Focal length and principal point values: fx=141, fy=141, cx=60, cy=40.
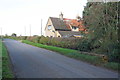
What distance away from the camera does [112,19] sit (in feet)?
38.3

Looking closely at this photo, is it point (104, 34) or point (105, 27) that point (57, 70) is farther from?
point (105, 27)

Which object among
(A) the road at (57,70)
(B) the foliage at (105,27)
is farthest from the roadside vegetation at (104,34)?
(A) the road at (57,70)

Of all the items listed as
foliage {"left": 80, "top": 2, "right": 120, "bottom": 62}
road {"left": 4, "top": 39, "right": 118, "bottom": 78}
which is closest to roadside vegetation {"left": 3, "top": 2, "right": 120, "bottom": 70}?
foliage {"left": 80, "top": 2, "right": 120, "bottom": 62}

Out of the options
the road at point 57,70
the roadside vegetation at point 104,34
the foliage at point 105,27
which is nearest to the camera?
the road at point 57,70

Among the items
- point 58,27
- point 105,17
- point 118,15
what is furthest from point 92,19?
point 58,27

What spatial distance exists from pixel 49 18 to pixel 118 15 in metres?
38.0

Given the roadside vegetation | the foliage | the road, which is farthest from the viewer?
the foliage

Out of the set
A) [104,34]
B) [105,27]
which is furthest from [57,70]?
[105,27]

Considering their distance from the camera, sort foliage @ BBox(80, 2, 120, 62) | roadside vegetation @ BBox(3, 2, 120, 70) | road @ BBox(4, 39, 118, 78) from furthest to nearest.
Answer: foliage @ BBox(80, 2, 120, 62) < roadside vegetation @ BBox(3, 2, 120, 70) < road @ BBox(4, 39, 118, 78)

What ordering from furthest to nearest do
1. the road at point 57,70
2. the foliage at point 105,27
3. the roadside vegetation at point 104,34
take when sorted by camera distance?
1. the foliage at point 105,27
2. the roadside vegetation at point 104,34
3. the road at point 57,70

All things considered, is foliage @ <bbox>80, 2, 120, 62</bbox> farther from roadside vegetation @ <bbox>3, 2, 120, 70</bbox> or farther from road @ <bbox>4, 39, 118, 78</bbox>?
road @ <bbox>4, 39, 118, 78</bbox>

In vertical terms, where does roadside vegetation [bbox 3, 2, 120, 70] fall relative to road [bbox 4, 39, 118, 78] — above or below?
above

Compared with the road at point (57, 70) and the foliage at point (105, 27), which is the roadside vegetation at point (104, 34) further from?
the road at point (57, 70)

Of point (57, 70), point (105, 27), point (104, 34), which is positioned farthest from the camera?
point (104, 34)
